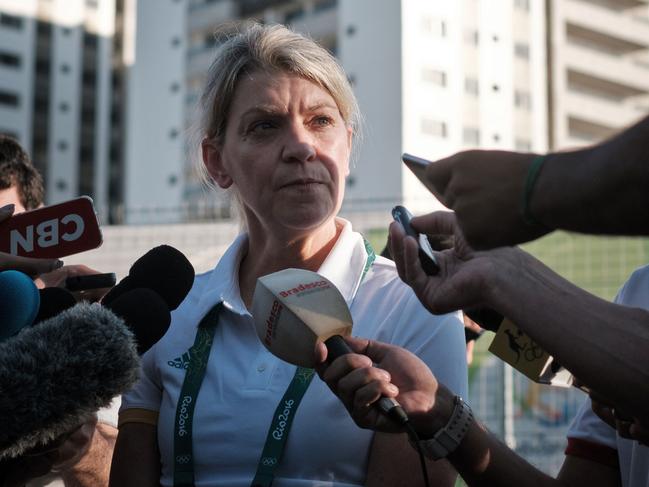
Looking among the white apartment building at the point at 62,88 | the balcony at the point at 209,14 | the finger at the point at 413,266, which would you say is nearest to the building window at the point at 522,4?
the balcony at the point at 209,14

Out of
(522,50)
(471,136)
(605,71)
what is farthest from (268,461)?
(605,71)

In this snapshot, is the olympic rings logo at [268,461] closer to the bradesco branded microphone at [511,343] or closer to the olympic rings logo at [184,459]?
the olympic rings logo at [184,459]

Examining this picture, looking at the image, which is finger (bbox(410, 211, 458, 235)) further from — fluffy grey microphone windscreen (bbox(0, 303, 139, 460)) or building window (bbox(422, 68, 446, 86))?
building window (bbox(422, 68, 446, 86))

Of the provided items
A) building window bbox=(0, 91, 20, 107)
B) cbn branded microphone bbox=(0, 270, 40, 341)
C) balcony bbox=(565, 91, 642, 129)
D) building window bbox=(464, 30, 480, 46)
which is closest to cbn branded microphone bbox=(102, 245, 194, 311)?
cbn branded microphone bbox=(0, 270, 40, 341)

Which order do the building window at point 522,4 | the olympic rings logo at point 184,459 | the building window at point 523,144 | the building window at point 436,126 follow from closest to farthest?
the olympic rings logo at point 184,459 → the building window at point 436,126 → the building window at point 523,144 → the building window at point 522,4

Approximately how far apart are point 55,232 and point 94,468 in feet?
3.58

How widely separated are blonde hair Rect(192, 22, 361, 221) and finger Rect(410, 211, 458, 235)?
77 centimetres

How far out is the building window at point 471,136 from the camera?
44438 mm

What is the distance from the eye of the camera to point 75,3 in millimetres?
62812

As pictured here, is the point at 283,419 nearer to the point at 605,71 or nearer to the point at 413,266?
the point at 413,266

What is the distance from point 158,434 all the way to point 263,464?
0.39m

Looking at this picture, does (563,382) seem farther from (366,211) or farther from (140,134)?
(140,134)

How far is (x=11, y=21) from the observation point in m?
59.8

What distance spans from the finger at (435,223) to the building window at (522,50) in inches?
1818
